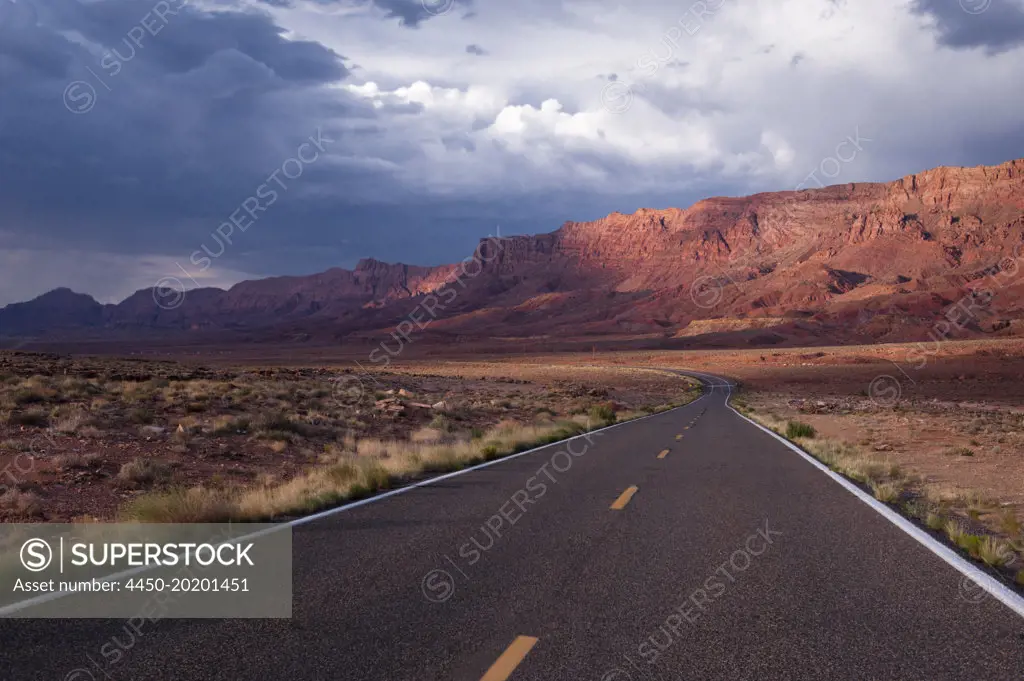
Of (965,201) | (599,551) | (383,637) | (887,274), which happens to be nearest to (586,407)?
(599,551)

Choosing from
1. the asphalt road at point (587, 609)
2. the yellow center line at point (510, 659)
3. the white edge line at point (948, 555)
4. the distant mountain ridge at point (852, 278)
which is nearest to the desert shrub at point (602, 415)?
the white edge line at point (948, 555)

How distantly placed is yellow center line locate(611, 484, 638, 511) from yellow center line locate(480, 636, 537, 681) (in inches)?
186

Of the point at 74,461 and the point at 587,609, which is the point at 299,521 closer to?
the point at 587,609

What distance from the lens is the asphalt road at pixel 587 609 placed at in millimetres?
4320

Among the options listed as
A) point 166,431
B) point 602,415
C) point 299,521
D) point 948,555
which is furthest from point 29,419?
point 602,415

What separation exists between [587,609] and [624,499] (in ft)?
15.7

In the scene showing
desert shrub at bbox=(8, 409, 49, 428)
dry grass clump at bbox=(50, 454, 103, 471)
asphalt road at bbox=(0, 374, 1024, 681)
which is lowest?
asphalt road at bbox=(0, 374, 1024, 681)

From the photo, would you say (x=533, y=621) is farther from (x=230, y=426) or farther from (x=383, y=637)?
(x=230, y=426)

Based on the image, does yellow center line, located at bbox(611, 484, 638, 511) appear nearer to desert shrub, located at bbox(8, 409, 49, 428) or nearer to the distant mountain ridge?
desert shrub, located at bbox(8, 409, 49, 428)

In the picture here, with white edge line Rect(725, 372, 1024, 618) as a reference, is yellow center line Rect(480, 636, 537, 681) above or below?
above

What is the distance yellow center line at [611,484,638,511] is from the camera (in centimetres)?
941

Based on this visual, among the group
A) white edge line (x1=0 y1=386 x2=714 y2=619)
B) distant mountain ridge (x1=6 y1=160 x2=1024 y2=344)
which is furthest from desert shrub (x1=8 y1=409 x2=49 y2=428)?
distant mountain ridge (x1=6 y1=160 x2=1024 y2=344)

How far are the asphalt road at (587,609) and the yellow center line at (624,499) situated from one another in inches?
3.4

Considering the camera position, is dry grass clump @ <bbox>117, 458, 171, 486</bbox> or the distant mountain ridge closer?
dry grass clump @ <bbox>117, 458, 171, 486</bbox>
